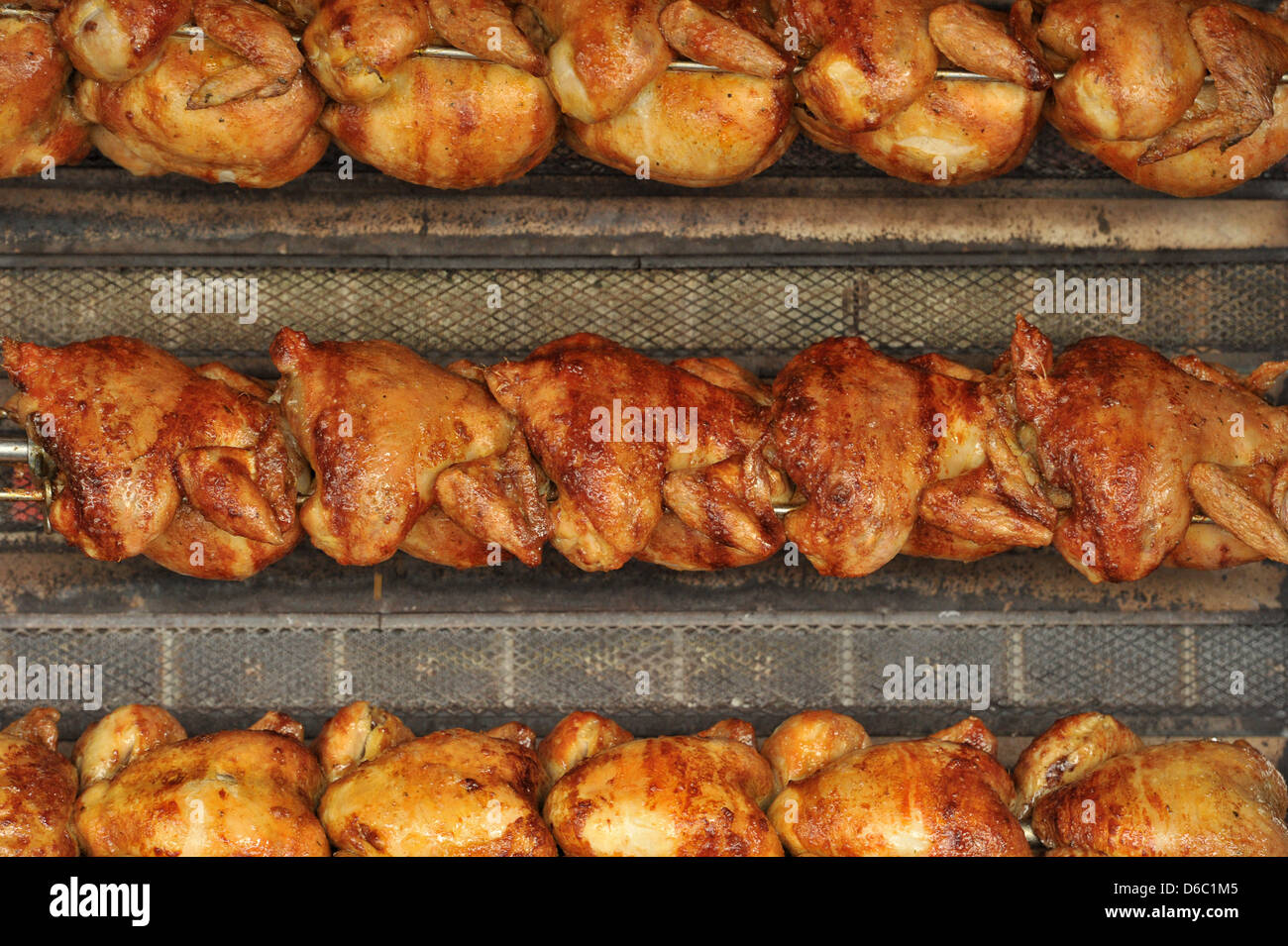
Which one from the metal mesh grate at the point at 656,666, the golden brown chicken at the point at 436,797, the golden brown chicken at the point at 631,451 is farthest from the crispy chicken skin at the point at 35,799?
the golden brown chicken at the point at 631,451

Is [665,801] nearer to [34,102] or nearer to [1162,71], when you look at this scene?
[1162,71]

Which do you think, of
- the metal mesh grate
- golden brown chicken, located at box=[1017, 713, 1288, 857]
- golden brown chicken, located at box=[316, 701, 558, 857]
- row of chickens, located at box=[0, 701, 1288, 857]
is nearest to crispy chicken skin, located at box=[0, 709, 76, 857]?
row of chickens, located at box=[0, 701, 1288, 857]

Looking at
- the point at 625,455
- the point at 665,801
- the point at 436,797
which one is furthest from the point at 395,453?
the point at 665,801

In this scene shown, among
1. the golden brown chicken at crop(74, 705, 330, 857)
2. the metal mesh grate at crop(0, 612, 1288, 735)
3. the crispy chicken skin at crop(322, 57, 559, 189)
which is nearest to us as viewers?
the golden brown chicken at crop(74, 705, 330, 857)

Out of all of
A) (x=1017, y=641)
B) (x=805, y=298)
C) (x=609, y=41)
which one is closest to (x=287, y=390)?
(x=609, y=41)

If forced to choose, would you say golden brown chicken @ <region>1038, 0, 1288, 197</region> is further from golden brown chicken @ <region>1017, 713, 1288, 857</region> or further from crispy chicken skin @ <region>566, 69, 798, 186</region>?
golden brown chicken @ <region>1017, 713, 1288, 857</region>

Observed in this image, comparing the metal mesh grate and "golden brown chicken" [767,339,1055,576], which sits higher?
"golden brown chicken" [767,339,1055,576]

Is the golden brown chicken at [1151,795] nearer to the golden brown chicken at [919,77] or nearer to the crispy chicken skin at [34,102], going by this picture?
the golden brown chicken at [919,77]
